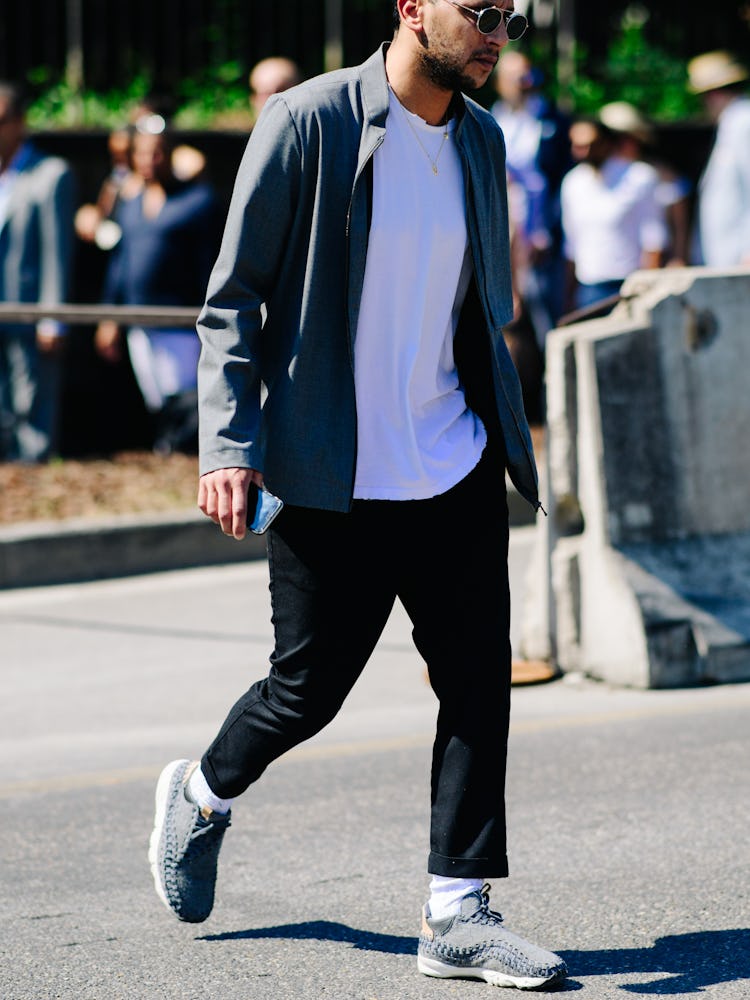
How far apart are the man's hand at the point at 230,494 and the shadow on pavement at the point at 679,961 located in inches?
48.1

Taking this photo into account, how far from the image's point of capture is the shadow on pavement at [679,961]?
3.89 meters

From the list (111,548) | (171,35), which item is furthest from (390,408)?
(171,35)

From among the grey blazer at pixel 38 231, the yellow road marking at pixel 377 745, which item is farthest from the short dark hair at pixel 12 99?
the yellow road marking at pixel 377 745

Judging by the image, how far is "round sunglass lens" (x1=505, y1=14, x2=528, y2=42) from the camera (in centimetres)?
373

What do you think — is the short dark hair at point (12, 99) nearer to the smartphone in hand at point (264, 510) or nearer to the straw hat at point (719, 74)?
the straw hat at point (719, 74)

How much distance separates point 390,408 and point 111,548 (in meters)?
4.77

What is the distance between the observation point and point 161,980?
3.94 metres

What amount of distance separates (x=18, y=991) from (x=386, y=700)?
8.78ft

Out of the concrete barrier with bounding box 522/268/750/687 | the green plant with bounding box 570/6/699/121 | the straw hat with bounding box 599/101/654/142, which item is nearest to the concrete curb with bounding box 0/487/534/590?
the concrete barrier with bounding box 522/268/750/687

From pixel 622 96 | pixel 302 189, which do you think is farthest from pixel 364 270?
pixel 622 96

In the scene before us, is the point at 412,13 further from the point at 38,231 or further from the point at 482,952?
the point at 38,231

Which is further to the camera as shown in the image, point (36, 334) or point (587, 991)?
point (36, 334)

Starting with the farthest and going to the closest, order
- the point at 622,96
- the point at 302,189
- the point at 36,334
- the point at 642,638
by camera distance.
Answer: the point at 622,96 → the point at 36,334 → the point at 642,638 → the point at 302,189

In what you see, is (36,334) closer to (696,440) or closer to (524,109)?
(524,109)
